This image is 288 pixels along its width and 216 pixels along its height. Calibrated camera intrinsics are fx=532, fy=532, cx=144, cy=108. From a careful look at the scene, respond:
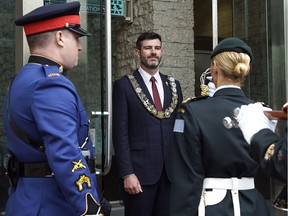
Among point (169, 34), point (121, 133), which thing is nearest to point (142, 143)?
point (121, 133)

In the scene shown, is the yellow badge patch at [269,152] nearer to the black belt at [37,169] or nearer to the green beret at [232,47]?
the green beret at [232,47]

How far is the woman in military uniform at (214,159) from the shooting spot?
2314 millimetres

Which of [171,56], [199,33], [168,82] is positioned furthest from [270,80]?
[168,82]

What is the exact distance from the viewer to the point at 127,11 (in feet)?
19.6

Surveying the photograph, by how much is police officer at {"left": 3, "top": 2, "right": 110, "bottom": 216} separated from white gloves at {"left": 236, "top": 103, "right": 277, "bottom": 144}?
722 mm

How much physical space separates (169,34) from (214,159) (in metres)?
3.55

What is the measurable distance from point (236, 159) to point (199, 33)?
4961 millimetres

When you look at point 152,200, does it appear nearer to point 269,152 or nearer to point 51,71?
point 51,71

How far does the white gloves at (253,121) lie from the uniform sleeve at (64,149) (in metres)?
0.71

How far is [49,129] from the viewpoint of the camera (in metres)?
2.15

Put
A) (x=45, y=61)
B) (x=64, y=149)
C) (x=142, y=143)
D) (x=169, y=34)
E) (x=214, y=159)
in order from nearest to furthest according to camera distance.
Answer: (x=64, y=149)
(x=214, y=159)
(x=45, y=61)
(x=142, y=143)
(x=169, y=34)

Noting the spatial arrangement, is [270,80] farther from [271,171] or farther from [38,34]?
[271,171]

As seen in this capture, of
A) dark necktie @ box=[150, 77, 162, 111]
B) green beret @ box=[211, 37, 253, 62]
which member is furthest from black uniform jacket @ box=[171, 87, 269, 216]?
dark necktie @ box=[150, 77, 162, 111]

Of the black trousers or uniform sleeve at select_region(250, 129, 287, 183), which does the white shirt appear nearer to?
the black trousers
